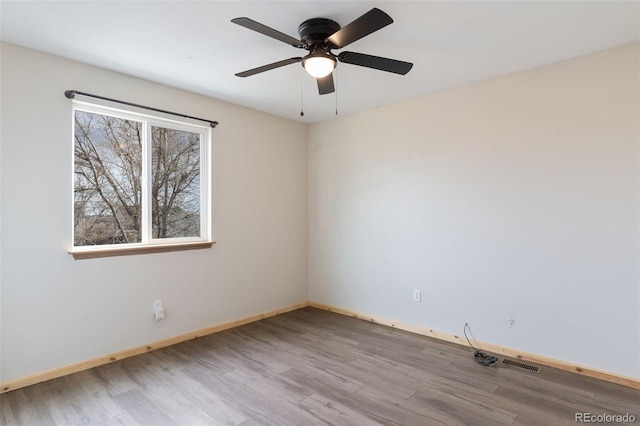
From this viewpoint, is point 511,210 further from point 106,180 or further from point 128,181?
point 106,180

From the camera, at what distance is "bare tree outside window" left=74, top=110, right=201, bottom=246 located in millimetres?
2740

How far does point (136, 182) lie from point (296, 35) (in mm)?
1943

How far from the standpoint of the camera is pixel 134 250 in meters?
2.90

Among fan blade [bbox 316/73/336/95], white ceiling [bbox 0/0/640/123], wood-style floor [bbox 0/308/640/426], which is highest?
white ceiling [bbox 0/0/640/123]

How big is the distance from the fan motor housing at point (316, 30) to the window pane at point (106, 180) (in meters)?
1.88

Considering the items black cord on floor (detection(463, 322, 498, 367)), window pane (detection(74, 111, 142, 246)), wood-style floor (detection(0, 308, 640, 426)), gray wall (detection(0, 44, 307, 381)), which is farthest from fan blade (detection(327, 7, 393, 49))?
black cord on floor (detection(463, 322, 498, 367))

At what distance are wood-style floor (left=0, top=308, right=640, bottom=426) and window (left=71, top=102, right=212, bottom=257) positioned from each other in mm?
1012

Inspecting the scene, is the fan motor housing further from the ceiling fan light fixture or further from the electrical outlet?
the electrical outlet

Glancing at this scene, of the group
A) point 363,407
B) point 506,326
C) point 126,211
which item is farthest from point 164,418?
point 506,326

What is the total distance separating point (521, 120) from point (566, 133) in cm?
35

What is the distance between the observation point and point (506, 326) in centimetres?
290

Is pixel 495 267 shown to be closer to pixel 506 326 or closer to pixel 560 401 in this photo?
pixel 506 326

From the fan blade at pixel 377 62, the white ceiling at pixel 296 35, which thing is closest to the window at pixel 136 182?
the white ceiling at pixel 296 35

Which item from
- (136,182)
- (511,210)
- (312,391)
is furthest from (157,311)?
(511,210)
